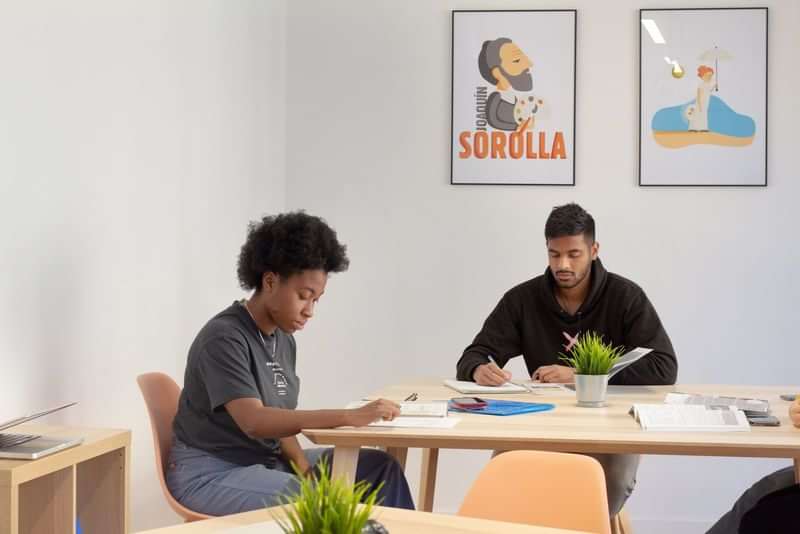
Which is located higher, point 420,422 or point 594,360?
point 594,360

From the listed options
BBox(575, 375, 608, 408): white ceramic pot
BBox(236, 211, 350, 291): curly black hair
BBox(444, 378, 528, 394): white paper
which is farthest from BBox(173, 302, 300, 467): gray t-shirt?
BBox(575, 375, 608, 408): white ceramic pot

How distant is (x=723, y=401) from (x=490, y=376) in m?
0.73

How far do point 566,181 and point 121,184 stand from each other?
2.22 meters

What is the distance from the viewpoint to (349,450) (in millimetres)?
2408

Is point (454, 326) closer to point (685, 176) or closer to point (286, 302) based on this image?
point (685, 176)

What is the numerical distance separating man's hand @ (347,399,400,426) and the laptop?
0.63 m

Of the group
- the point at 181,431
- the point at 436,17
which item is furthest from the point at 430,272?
the point at 181,431

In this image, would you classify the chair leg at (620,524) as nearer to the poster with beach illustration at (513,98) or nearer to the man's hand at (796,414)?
the man's hand at (796,414)

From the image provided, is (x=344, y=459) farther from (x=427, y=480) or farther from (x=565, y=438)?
(x=427, y=480)

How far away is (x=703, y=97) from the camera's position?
456 cm

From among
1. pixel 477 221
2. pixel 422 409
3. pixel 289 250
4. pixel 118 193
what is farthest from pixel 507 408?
pixel 477 221

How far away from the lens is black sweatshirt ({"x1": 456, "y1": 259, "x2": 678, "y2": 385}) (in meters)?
3.33

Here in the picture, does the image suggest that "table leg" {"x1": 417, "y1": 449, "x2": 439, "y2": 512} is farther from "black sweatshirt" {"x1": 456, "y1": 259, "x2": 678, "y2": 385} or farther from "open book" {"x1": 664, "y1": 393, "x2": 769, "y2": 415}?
"open book" {"x1": 664, "y1": 393, "x2": 769, "y2": 415}

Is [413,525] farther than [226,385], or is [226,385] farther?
[226,385]
